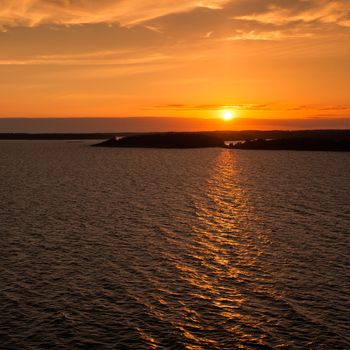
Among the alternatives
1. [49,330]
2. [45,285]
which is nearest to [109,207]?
[45,285]

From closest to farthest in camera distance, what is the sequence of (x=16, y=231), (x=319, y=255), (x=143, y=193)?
(x=319, y=255), (x=16, y=231), (x=143, y=193)

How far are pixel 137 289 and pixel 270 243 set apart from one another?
13.9m

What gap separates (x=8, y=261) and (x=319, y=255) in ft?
67.8

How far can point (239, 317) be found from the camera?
21312 millimetres

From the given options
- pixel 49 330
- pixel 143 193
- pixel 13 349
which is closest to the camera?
pixel 13 349

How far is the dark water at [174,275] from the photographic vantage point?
64.1 feet

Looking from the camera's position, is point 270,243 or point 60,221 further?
point 60,221

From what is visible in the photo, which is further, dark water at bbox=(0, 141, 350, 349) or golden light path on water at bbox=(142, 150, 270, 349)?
golden light path on water at bbox=(142, 150, 270, 349)

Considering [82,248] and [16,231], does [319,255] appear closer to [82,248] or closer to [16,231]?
[82,248]

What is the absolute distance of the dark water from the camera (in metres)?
19.5

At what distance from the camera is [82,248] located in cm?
3294

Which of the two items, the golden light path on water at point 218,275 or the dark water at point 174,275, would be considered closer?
the dark water at point 174,275

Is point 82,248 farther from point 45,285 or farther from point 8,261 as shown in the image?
point 45,285

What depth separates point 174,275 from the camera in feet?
89.4
